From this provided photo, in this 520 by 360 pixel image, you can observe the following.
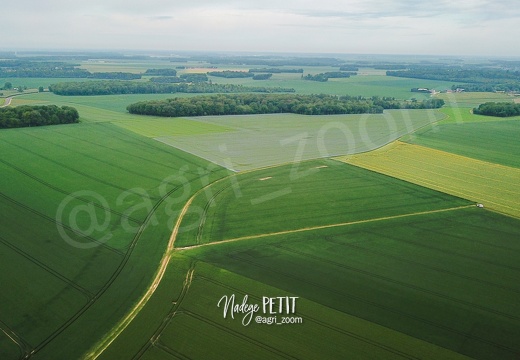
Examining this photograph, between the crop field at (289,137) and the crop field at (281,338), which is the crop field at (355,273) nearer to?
the crop field at (281,338)

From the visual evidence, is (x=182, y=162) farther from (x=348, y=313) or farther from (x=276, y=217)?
(x=348, y=313)

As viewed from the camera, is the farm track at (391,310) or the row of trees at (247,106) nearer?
the farm track at (391,310)

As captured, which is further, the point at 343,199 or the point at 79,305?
the point at 343,199

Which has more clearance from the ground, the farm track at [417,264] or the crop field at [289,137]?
the farm track at [417,264]

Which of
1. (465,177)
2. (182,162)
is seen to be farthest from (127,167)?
(465,177)

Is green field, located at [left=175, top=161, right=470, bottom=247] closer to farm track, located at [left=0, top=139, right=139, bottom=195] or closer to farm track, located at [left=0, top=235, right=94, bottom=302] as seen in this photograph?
farm track, located at [left=0, top=235, right=94, bottom=302]

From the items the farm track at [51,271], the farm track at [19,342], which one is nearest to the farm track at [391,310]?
the farm track at [51,271]

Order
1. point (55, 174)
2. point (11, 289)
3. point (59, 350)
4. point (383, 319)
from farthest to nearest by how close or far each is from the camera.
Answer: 1. point (55, 174)
2. point (11, 289)
3. point (383, 319)
4. point (59, 350)

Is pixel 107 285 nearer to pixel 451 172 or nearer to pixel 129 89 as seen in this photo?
pixel 451 172
